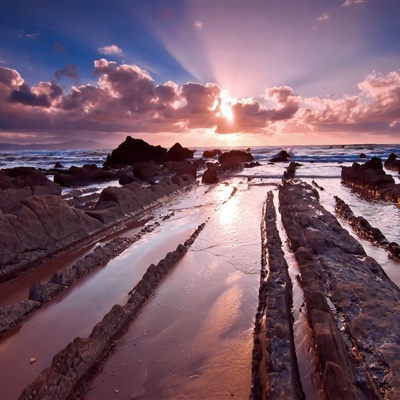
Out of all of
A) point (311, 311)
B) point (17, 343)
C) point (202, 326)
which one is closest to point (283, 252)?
point (311, 311)

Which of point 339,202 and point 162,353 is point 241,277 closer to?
point 162,353

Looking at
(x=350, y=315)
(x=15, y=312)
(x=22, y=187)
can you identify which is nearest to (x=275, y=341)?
(x=350, y=315)

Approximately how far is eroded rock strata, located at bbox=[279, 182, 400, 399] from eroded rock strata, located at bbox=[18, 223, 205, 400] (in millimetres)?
2575

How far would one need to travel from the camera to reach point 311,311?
4207 millimetres

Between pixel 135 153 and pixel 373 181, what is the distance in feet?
111

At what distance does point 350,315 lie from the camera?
14.0 ft

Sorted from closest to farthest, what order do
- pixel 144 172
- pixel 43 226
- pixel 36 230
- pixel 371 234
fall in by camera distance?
pixel 36 230, pixel 43 226, pixel 371 234, pixel 144 172

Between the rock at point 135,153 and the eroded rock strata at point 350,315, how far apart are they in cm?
3834

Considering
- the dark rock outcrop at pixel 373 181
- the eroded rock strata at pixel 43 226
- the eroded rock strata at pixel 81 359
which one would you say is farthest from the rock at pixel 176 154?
the eroded rock strata at pixel 81 359

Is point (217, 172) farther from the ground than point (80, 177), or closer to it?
closer to it

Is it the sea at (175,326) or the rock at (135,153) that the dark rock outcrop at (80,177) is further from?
the rock at (135,153)

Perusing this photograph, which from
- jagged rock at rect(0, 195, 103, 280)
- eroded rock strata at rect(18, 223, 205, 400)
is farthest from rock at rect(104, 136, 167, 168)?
eroded rock strata at rect(18, 223, 205, 400)

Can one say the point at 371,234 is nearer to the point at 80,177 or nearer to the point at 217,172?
the point at 217,172

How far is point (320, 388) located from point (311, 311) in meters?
1.28
